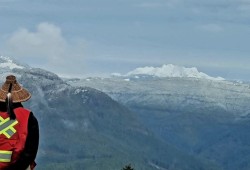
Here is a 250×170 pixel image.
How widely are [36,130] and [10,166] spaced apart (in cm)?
88

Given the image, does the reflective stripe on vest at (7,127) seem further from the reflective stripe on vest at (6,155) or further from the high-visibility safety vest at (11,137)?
the reflective stripe on vest at (6,155)

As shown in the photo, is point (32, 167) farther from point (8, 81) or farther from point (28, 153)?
point (8, 81)

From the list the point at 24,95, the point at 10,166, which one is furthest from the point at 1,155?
the point at 24,95

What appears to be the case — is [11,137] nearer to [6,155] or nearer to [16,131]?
[16,131]

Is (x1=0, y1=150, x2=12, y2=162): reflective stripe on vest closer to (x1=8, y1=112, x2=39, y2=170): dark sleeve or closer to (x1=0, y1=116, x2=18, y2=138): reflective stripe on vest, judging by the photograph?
(x1=8, y1=112, x2=39, y2=170): dark sleeve

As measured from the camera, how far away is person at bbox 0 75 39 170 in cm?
1524

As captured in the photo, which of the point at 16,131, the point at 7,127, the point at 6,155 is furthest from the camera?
the point at 7,127

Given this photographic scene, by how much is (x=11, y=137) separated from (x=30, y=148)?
446 mm

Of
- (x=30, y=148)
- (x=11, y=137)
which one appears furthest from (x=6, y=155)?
(x=30, y=148)

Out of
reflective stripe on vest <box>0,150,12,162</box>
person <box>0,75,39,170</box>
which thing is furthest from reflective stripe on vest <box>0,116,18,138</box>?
reflective stripe on vest <box>0,150,12,162</box>

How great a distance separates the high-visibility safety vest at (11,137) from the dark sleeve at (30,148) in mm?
79

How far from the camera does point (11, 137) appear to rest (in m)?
15.3

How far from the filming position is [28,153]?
50.4 ft

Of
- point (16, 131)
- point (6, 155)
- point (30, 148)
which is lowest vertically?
point (6, 155)
